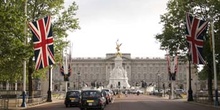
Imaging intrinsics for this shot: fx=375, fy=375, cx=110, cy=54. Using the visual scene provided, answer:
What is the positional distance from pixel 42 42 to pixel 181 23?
2126 cm

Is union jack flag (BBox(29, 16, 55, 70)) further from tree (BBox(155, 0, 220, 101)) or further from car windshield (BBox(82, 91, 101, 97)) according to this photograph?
tree (BBox(155, 0, 220, 101))

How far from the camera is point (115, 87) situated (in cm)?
15512

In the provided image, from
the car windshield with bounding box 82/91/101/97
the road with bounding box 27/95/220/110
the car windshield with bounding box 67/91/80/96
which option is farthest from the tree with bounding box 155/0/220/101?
the car windshield with bounding box 82/91/101/97

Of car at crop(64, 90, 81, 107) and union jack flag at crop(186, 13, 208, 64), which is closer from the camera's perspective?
union jack flag at crop(186, 13, 208, 64)

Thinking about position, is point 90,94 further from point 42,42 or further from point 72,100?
point 72,100


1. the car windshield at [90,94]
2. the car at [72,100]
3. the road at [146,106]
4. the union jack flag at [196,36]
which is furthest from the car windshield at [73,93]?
the union jack flag at [196,36]

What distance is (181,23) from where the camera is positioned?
Result: 50656 mm

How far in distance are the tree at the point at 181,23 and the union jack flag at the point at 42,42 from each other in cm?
1854

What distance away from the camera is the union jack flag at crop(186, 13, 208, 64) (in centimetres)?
3753

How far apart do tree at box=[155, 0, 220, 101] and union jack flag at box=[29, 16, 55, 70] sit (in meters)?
18.5

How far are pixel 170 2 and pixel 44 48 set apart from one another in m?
23.5

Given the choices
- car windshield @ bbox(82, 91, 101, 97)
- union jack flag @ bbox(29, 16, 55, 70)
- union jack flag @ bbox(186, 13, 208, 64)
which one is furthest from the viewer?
union jack flag @ bbox(186, 13, 208, 64)

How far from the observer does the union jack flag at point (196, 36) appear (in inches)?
1478

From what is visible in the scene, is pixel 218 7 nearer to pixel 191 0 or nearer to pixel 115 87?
pixel 191 0
